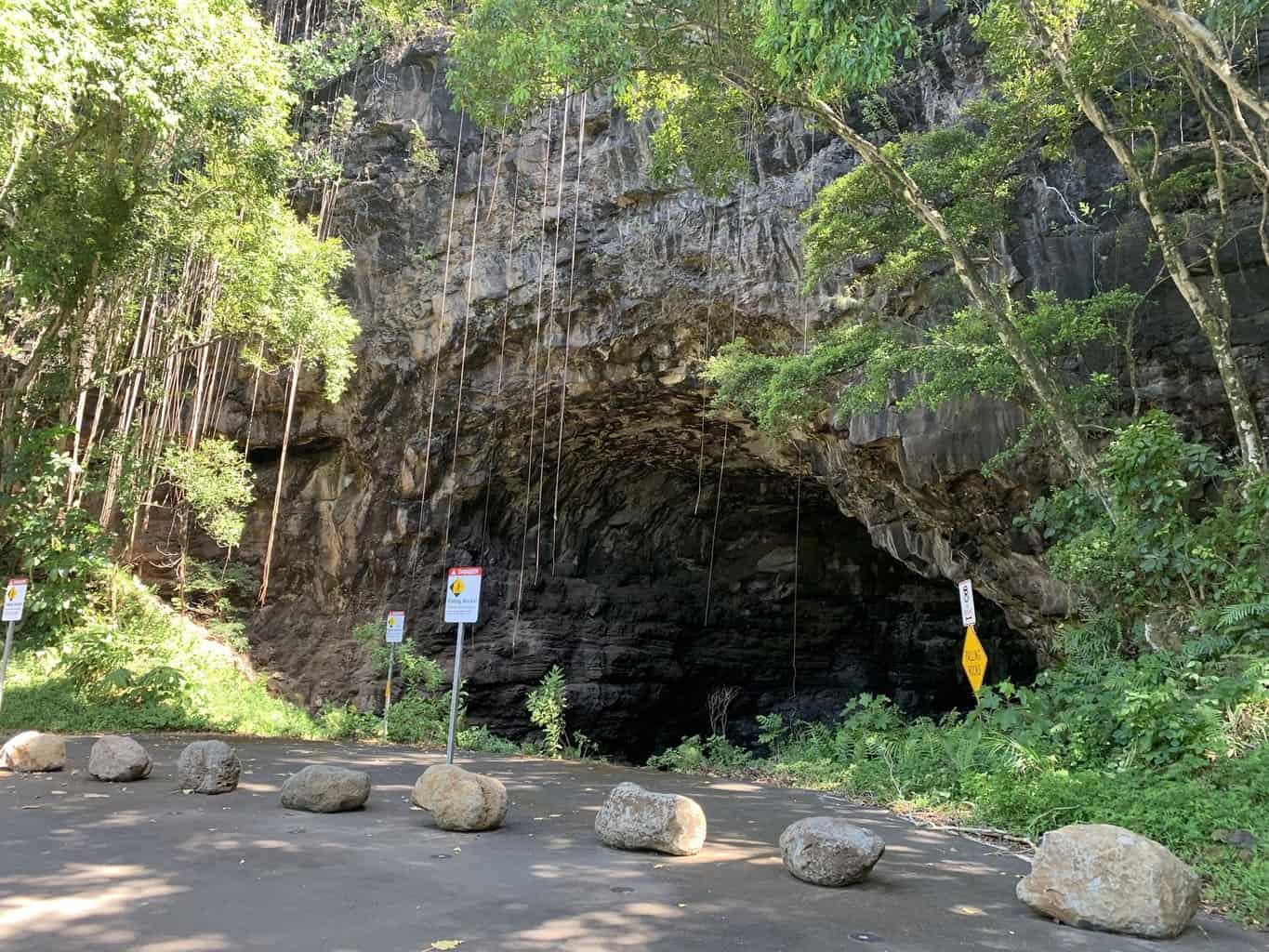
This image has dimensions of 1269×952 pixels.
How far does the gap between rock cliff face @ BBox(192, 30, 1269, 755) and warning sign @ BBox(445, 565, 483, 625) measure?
7.80 m

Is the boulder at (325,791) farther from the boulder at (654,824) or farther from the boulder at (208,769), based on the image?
the boulder at (654,824)

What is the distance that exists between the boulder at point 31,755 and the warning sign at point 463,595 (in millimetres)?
3267

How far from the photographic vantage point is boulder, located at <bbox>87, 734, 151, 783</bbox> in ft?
19.8

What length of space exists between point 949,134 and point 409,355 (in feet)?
32.5

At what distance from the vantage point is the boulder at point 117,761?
19.8 ft

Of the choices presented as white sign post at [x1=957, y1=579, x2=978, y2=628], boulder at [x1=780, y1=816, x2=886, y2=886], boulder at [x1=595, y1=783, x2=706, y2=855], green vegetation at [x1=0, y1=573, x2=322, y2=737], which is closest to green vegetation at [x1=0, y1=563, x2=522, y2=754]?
green vegetation at [x1=0, y1=573, x2=322, y2=737]

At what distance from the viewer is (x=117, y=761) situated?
6.05 m

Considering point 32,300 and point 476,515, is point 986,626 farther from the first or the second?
point 32,300

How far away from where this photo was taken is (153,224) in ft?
34.1

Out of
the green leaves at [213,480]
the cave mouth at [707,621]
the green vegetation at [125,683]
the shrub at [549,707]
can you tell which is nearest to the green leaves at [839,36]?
the green leaves at [213,480]

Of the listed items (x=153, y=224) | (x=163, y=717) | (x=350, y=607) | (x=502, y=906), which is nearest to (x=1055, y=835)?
(x=502, y=906)

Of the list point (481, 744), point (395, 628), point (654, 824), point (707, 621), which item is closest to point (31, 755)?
point (654, 824)

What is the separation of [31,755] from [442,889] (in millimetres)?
4856

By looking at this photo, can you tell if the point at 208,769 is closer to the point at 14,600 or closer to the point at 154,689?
the point at 14,600
